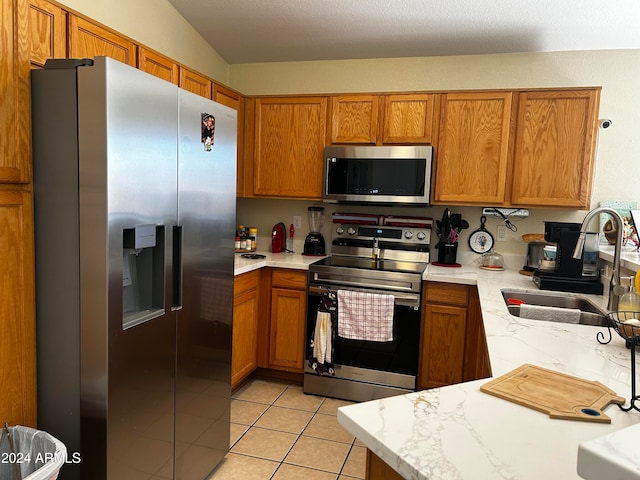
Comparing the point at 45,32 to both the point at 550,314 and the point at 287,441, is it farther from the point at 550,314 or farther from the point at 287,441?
the point at 550,314

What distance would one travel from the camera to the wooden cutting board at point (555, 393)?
1007 mm

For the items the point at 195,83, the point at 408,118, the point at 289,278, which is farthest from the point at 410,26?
the point at 289,278

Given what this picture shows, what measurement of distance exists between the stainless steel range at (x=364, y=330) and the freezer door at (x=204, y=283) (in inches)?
34.9

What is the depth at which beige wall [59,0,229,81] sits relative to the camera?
261cm

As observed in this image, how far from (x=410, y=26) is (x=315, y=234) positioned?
5.28 feet

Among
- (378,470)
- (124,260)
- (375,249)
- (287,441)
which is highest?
(124,260)

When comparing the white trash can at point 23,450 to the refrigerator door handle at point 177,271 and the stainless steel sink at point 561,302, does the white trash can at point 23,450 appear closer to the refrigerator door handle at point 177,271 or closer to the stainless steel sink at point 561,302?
the refrigerator door handle at point 177,271

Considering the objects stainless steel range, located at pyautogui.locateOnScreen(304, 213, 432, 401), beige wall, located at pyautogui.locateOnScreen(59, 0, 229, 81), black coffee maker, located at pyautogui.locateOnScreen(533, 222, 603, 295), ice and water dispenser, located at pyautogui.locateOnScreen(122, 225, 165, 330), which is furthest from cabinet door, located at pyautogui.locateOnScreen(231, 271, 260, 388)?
black coffee maker, located at pyautogui.locateOnScreen(533, 222, 603, 295)

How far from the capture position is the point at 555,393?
1.11 m

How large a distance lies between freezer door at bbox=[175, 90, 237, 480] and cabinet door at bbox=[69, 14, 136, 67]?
474 millimetres

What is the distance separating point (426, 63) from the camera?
3.42 m

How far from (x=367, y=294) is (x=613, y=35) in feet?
7.34

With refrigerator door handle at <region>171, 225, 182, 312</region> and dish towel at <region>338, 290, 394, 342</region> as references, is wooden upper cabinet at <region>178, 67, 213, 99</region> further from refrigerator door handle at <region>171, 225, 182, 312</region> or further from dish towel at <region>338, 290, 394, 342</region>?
dish towel at <region>338, 290, 394, 342</region>

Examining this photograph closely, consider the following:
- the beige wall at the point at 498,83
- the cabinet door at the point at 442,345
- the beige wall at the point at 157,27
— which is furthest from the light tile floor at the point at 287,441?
the beige wall at the point at 157,27
